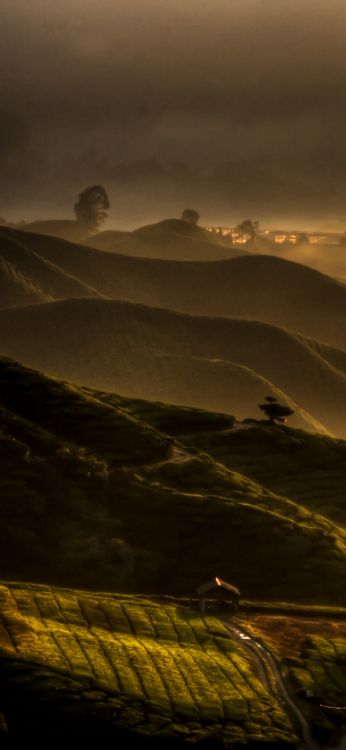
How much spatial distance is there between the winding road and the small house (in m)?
3.05

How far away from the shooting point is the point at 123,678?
54.8 m

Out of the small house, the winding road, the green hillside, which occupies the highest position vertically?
the green hillside

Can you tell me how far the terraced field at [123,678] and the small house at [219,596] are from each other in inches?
203

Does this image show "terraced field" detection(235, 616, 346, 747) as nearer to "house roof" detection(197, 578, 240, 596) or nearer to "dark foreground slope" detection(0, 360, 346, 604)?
"house roof" detection(197, 578, 240, 596)

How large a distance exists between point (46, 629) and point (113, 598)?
12417 mm

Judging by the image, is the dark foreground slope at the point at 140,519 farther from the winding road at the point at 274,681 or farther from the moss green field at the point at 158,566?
the winding road at the point at 274,681

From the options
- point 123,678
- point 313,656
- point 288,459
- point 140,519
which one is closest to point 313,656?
point 313,656

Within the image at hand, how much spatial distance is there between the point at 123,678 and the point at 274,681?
9866 millimetres

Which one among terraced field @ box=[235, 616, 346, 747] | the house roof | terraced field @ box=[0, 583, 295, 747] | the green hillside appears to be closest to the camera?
terraced field @ box=[0, 583, 295, 747]

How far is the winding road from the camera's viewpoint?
54412 millimetres

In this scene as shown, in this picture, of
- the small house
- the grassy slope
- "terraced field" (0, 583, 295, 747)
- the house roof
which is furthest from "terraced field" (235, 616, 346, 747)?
the house roof

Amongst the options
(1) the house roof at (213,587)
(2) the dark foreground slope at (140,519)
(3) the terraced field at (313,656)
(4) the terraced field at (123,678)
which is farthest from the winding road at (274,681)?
(2) the dark foreground slope at (140,519)

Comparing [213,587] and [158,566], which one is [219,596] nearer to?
[213,587]

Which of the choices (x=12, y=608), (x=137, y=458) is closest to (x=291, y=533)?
(x=137, y=458)
